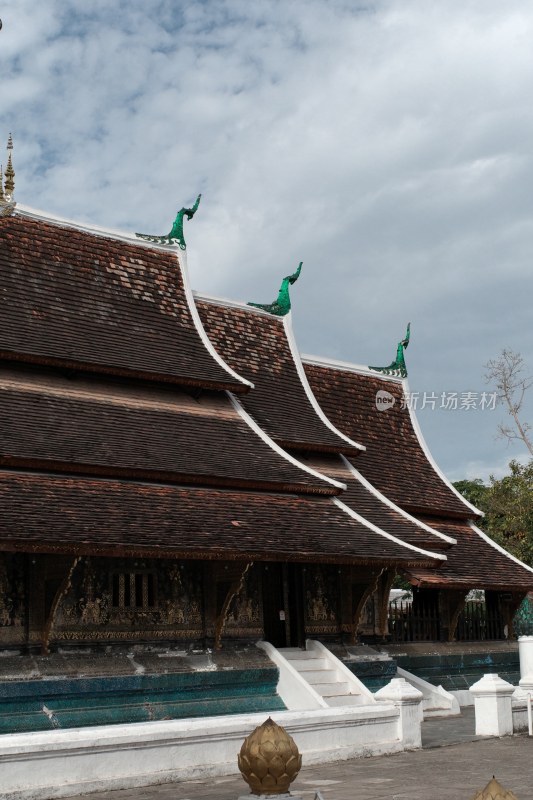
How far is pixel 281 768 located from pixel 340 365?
15910mm

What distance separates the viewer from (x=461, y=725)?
54.2 feet

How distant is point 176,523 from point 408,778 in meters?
4.15

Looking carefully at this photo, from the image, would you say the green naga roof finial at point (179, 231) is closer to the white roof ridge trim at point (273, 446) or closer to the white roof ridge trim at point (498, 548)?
the white roof ridge trim at point (273, 446)

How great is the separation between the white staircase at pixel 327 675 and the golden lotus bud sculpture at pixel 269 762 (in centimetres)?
785

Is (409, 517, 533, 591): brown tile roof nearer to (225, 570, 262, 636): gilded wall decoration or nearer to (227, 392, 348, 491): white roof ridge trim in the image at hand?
(227, 392, 348, 491): white roof ridge trim

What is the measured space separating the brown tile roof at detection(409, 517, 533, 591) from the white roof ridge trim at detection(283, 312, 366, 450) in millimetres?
2598

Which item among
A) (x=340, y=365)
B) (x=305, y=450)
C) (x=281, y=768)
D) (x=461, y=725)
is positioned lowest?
(x=461, y=725)

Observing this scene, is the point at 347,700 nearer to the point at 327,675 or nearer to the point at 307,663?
the point at 327,675

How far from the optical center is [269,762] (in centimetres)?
661

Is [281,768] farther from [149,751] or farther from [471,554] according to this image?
[471,554]

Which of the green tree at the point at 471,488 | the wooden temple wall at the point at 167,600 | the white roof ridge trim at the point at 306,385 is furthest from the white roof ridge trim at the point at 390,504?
the green tree at the point at 471,488

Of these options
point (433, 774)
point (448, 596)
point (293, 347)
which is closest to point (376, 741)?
point (433, 774)

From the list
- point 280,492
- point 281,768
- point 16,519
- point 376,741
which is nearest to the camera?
point 281,768

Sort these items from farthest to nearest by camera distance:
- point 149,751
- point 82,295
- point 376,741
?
point 82,295
point 376,741
point 149,751
